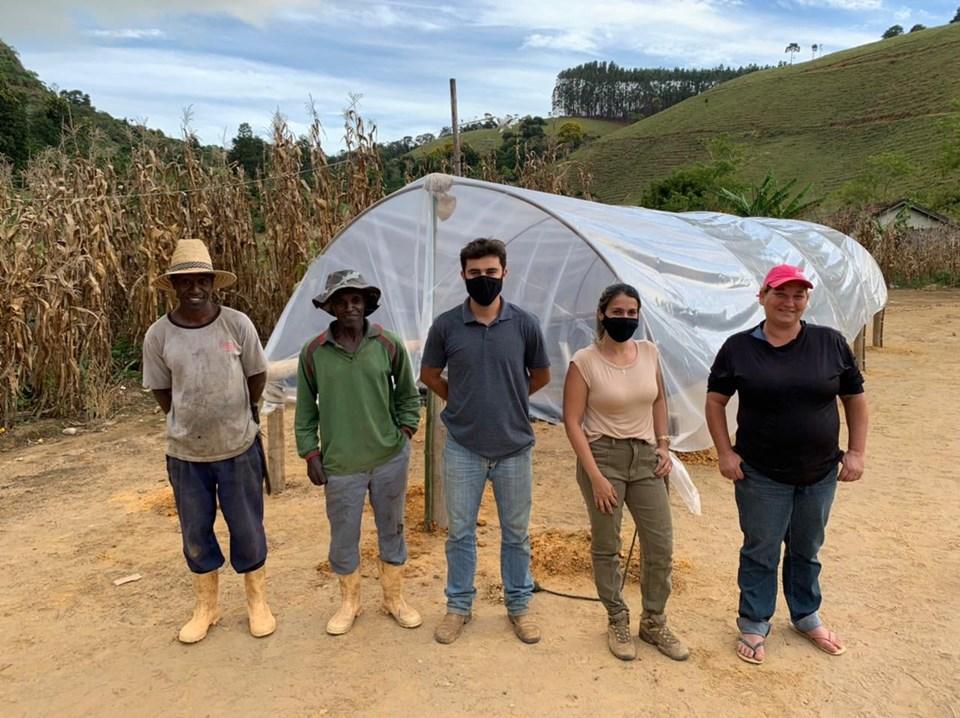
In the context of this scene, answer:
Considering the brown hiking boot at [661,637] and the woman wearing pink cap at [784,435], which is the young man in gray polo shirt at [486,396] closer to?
the brown hiking boot at [661,637]

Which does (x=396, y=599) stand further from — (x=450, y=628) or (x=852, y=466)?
(x=852, y=466)

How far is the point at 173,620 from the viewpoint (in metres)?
3.38

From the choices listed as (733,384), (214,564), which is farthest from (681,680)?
(214,564)

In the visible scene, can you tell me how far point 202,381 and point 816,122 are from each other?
6106 cm

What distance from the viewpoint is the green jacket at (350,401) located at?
2.90m

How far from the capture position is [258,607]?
3236 millimetres

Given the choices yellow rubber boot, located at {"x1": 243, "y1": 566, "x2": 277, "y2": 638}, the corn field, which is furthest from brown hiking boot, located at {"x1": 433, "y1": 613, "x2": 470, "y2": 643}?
the corn field

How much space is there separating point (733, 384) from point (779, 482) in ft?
1.43

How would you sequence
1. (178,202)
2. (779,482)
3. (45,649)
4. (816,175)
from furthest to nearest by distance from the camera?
(816,175)
(178,202)
(45,649)
(779,482)

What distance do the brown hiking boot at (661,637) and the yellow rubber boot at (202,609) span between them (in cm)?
201

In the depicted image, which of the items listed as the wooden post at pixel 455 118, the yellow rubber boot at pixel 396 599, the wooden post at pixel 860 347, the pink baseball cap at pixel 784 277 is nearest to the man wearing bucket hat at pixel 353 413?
the yellow rubber boot at pixel 396 599

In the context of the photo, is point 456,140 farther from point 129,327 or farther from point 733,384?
point 733,384

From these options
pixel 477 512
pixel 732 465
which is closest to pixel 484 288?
pixel 477 512

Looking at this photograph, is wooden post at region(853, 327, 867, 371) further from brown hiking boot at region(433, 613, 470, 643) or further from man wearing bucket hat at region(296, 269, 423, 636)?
man wearing bucket hat at region(296, 269, 423, 636)
